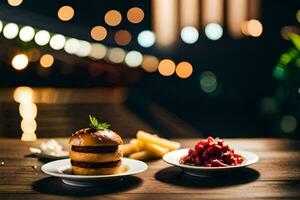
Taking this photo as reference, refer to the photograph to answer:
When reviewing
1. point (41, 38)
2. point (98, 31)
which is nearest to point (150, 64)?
point (41, 38)

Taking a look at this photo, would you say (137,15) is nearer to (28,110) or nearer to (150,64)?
(150,64)

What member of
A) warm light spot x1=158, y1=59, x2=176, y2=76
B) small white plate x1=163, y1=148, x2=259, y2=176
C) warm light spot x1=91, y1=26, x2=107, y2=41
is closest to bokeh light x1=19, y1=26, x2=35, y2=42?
warm light spot x1=158, y1=59, x2=176, y2=76

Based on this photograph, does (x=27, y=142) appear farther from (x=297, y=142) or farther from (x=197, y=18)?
(x=197, y=18)

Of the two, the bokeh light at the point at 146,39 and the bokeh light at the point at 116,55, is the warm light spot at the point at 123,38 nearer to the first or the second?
the bokeh light at the point at 146,39

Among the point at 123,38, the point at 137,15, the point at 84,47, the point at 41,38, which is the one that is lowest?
the point at 84,47

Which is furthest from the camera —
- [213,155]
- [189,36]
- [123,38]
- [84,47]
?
[123,38]

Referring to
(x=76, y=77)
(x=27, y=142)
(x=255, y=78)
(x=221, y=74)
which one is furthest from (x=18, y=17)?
(x=27, y=142)

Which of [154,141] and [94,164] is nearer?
[94,164]
